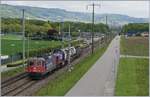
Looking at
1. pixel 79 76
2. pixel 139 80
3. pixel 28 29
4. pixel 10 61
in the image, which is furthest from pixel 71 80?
pixel 28 29

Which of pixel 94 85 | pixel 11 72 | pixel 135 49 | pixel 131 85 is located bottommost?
pixel 135 49

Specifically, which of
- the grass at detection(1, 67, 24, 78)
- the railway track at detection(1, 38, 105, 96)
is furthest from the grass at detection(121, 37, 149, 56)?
the railway track at detection(1, 38, 105, 96)

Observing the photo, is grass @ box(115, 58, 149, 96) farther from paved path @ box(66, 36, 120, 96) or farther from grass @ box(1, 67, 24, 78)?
grass @ box(1, 67, 24, 78)

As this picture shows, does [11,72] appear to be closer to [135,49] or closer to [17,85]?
[17,85]

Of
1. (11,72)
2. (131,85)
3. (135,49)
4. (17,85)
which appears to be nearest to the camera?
(131,85)

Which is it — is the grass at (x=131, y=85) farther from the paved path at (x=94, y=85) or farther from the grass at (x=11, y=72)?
the grass at (x=11, y=72)

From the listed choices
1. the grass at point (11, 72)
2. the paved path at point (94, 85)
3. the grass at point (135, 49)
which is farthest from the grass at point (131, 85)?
the grass at point (135, 49)

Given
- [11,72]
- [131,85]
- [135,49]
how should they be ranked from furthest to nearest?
[135,49], [11,72], [131,85]

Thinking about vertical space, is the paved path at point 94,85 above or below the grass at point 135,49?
above

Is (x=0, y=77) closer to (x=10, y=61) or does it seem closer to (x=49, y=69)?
(x=49, y=69)

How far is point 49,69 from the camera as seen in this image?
41.4 m

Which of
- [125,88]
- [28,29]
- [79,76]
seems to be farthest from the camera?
[28,29]

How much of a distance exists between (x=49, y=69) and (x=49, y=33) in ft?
303

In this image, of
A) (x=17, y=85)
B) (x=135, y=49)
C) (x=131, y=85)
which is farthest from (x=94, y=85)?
(x=135, y=49)
